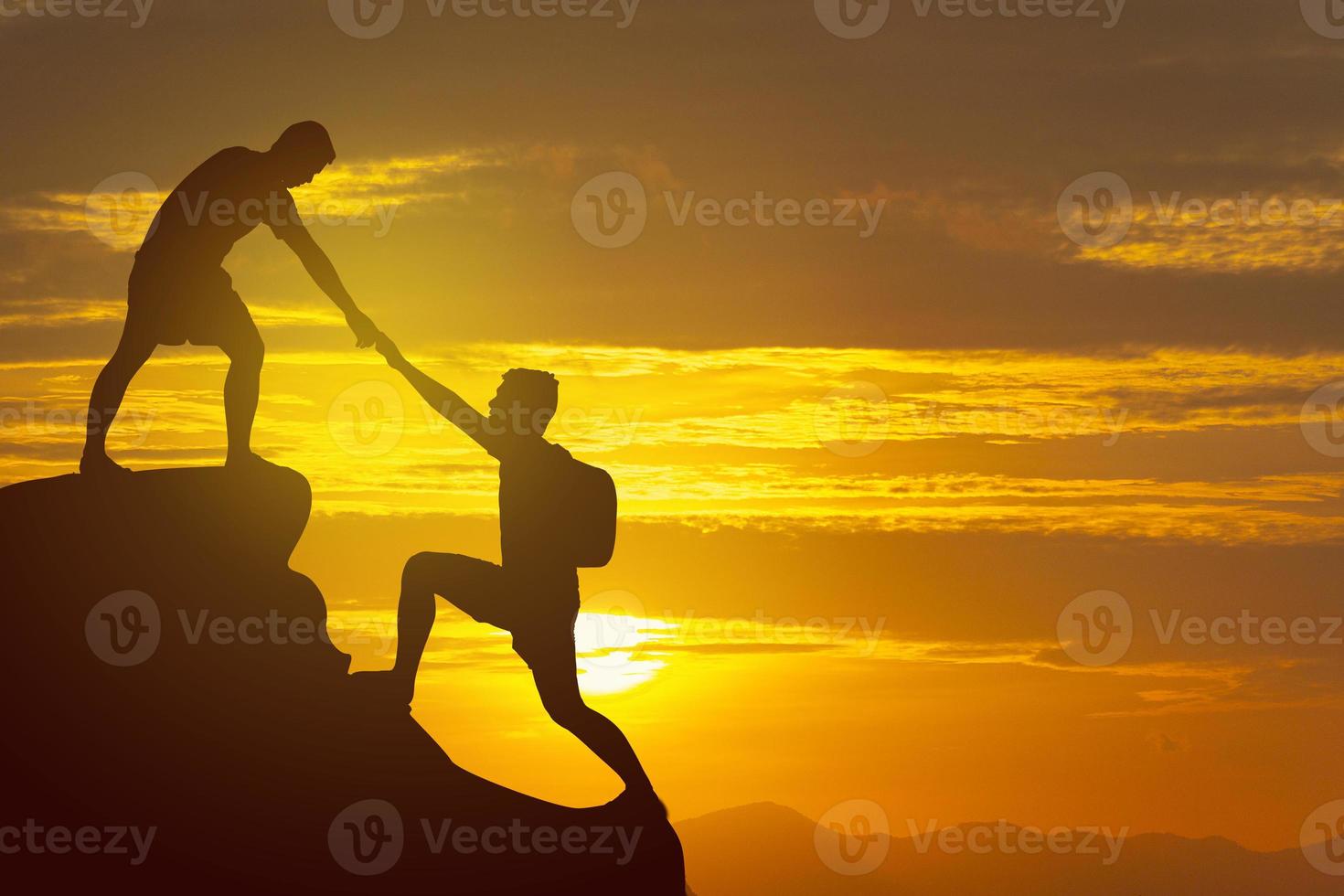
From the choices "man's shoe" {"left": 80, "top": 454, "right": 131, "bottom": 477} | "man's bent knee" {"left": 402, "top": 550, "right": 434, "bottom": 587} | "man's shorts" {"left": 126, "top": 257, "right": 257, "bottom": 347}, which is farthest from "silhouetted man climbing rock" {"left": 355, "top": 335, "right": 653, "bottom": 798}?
"man's shoe" {"left": 80, "top": 454, "right": 131, "bottom": 477}

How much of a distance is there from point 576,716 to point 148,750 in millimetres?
3914

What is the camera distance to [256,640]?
1486 centimetres

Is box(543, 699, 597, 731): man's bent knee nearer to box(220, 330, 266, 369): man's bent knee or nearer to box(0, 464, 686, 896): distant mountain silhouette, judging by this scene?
box(0, 464, 686, 896): distant mountain silhouette

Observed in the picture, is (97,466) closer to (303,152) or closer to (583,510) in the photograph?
(303,152)

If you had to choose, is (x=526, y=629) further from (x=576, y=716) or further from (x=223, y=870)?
(x=223, y=870)

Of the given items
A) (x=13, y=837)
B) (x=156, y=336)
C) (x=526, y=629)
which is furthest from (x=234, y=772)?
(x=156, y=336)

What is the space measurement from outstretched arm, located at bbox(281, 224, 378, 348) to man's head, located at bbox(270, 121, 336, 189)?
2.06 ft

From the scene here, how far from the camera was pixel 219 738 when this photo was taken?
556 inches

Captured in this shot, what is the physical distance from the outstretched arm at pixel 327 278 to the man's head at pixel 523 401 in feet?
4.85

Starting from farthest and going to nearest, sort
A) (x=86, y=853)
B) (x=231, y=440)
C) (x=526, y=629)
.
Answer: (x=231, y=440)
(x=526, y=629)
(x=86, y=853)

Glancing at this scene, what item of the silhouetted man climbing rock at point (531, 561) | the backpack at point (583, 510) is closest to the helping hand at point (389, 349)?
the silhouetted man climbing rock at point (531, 561)

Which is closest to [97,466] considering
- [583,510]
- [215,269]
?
[215,269]

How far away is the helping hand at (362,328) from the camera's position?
1463 cm

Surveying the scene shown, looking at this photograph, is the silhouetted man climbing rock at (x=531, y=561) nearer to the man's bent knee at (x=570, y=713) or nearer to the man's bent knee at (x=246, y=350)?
the man's bent knee at (x=570, y=713)
